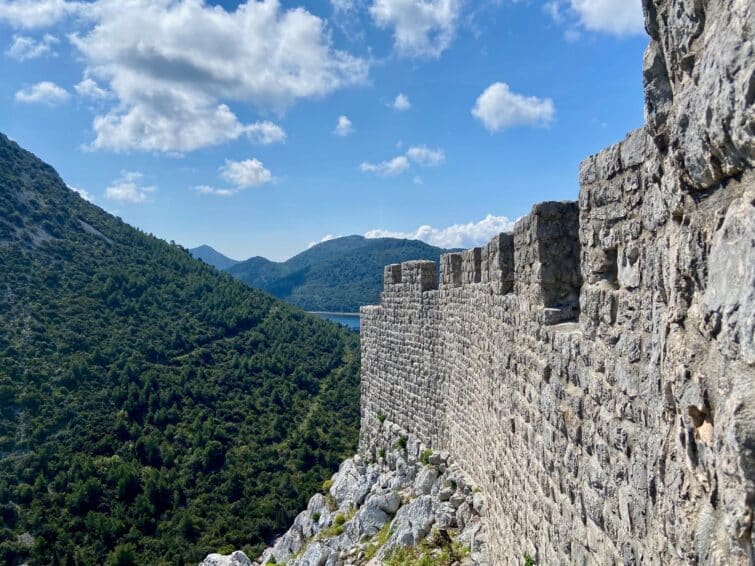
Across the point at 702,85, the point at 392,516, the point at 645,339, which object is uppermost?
the point at 702,85

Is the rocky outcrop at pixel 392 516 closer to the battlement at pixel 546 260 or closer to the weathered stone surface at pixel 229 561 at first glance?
the weathered stone surface at pixel 229 561

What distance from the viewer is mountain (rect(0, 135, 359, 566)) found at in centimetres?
2369

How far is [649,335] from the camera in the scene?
9.35ft

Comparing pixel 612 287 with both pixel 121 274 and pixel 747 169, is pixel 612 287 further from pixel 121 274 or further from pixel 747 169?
pixel 121 274

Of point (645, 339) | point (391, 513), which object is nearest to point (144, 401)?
point (391, 513)

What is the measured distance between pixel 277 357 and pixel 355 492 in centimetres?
2610

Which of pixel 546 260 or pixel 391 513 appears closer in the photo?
pixel 546 260

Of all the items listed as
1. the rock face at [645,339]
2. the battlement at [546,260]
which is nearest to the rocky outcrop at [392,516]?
the rock face at [645,339]

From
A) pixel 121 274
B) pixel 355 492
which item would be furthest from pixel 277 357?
pixel 355 492

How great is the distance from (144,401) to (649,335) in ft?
102

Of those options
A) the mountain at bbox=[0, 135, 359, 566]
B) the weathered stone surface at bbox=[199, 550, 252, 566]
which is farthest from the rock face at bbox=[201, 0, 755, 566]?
the mountain at bbox=[0, 135, 359, 566]

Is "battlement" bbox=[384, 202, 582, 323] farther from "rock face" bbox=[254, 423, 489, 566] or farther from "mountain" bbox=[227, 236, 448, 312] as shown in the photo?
"mountain" bbox=[227, 236, 448, 312]

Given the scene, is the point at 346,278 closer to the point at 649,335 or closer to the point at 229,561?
the point at 229,561

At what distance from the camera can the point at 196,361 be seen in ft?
119
